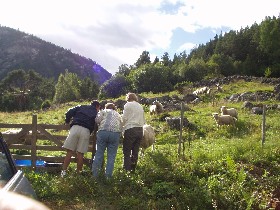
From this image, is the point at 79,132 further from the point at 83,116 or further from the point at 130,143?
the point at 130,143

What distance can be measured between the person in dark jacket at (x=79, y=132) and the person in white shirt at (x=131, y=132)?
32.9 inches

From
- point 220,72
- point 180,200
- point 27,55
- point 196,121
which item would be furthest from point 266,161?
point 27,55

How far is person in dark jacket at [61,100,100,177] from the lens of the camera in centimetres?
886

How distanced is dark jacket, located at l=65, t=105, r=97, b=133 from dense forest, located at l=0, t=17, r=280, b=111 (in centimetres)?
4485

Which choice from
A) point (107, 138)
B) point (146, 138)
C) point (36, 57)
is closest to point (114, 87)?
point (146, 138)

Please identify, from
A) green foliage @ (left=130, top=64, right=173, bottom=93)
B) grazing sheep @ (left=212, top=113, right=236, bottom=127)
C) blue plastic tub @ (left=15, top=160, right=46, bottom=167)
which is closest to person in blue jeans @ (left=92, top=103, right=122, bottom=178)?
blue plastic tub @ (left=15, top=160, right=46, bottom=167)

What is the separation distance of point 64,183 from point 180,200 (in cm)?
251

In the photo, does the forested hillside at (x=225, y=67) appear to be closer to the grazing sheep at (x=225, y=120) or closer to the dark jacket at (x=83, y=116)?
the grazing sheep at (x=225, y=120)

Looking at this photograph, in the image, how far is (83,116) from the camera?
895 cm

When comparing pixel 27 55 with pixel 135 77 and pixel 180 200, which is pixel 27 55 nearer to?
pixel 135 77

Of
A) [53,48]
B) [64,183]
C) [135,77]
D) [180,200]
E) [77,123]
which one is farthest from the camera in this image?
[53,48]

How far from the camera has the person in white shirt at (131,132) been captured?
9.05 metres

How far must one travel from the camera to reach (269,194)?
7.71m

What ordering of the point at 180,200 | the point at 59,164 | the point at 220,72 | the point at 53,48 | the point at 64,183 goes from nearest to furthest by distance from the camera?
the point at 180,200 → the point at 64,183 → the point at 59,164 → the point at 220,72 → the point at 53,48
